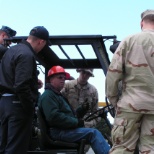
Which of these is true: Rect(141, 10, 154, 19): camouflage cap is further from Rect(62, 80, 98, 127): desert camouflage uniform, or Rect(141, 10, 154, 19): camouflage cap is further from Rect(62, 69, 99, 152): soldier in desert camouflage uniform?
Rect(62, 80, 98, 127): desert camouflage uniform

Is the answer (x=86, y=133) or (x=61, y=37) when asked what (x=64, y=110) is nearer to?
(x=86, y=133)

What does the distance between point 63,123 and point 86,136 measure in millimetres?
328

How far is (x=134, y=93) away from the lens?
4.07m

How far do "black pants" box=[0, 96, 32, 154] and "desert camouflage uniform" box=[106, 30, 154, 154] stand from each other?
1.10m

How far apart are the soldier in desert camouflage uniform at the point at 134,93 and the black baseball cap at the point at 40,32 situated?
1.11m

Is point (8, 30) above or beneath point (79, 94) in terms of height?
above

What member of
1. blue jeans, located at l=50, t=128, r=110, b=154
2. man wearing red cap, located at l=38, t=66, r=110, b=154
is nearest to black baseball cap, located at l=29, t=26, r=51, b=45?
man wearing red cap, located at l=38, t=66, r=110, b=154

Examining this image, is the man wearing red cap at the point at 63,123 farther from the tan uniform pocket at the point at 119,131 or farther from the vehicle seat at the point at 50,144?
the tan uniform pocket at the point at 119,131

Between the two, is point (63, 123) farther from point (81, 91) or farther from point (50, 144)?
point (81, 91)

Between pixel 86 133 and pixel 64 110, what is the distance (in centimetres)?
47

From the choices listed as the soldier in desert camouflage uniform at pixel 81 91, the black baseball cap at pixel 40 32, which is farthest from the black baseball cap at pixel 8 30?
the soldier in desert camouflage uniform at pixel 81 91

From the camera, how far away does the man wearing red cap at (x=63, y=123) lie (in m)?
5.11

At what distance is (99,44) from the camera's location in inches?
193

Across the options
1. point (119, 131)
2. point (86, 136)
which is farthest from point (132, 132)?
point (86, 136)
